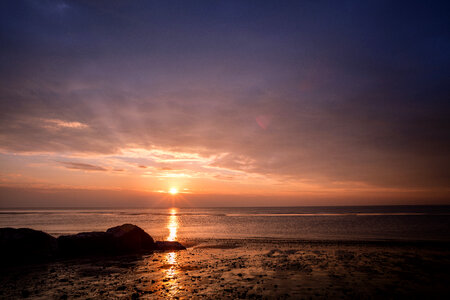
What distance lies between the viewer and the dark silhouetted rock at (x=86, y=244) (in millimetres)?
24234

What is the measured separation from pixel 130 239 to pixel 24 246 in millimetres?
9081

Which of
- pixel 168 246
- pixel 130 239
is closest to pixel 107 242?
pixel 130 239

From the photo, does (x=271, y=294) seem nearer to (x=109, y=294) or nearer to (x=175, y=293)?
(x=175, y=293)

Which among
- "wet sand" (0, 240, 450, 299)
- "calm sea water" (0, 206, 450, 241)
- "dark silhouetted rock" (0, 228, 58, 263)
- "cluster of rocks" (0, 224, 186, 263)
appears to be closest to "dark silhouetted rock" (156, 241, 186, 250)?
"cluster of rocks" (0, 224, 186, 263)

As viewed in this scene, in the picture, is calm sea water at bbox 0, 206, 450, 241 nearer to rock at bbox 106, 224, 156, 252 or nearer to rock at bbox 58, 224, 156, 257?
rock at bbox 106, 224, 156, 252

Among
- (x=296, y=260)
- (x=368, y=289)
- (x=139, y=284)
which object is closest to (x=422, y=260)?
(x=296, y=260)

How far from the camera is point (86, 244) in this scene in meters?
25.1

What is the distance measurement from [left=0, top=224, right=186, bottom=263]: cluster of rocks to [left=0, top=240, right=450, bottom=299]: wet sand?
2307mm

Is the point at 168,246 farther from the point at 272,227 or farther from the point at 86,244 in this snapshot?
the point at 272,227

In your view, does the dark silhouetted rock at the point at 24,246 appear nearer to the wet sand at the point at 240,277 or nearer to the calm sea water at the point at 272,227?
the wet sand at the point at 240,277

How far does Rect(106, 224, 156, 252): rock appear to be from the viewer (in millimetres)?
26422

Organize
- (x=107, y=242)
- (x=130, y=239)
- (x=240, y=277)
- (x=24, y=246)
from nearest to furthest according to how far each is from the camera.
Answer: (x=240, y=277), (x=24, y=246), (x=107, y=242), (x=130, y=239)

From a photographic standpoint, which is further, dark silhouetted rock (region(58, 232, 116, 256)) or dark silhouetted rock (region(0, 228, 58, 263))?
dark silhouetted rock (region(58, 232, 116, 256))

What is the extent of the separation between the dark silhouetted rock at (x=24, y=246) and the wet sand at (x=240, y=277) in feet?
6.79
